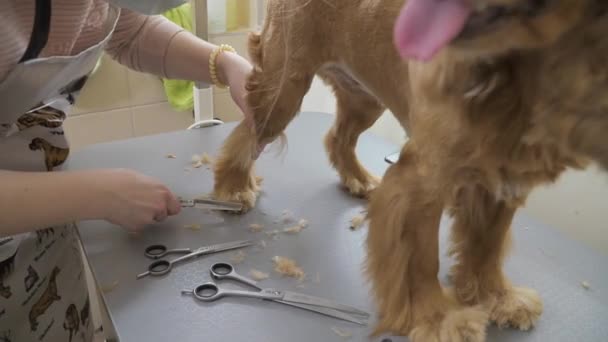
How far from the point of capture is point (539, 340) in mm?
667

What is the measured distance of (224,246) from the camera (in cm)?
79

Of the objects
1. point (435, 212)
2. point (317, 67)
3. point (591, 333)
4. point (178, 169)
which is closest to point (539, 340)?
point (591, 333)

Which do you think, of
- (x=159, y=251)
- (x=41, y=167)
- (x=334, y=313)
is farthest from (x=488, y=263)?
(x=41, y=167)

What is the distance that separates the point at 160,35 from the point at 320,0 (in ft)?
0.98

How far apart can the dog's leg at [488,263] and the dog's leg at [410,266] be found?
0.12 feet

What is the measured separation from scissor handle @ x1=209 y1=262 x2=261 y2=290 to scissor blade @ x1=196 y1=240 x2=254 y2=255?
3 cm

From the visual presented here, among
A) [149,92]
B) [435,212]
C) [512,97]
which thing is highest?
[512,97]

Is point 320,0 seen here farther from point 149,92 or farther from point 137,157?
point 149,92

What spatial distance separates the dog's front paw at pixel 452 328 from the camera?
Answer: 0.66 m

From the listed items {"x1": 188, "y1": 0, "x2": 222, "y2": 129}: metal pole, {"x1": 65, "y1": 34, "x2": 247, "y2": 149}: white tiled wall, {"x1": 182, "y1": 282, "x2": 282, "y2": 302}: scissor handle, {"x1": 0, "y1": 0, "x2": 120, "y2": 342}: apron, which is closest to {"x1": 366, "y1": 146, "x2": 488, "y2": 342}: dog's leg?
{"x1": 182, "y1": 282, "x2": 282, "y2": 302}: scissor handle

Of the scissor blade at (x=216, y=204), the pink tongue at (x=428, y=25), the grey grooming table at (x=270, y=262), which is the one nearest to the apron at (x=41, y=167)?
the grey grooming table at (x=270, y=262)

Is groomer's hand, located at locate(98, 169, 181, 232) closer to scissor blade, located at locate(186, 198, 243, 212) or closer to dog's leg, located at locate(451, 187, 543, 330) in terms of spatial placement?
scissor blade, located at locate(186, 198, 243, 212)

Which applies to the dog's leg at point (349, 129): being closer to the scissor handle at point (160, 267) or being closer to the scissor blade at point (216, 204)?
the scissor blade at point (216, 204)

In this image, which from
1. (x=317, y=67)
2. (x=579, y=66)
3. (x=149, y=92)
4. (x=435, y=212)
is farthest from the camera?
(x=149, y=92)
